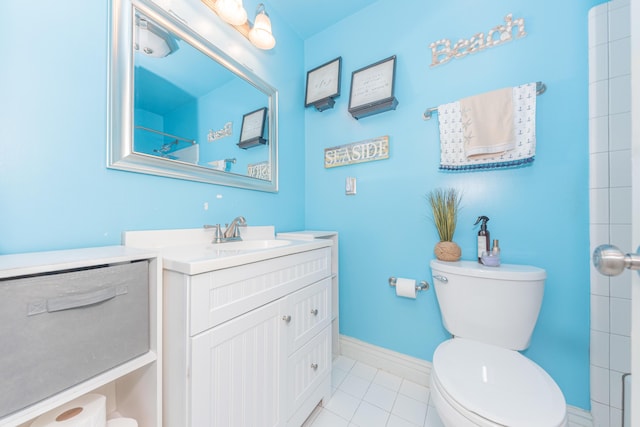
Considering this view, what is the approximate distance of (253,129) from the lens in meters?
1.41

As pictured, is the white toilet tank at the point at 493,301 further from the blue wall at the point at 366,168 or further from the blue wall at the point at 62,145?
the blue wall at the point at 62,145

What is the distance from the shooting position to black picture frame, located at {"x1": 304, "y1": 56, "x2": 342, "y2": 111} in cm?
162

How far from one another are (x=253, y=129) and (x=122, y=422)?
136 cm

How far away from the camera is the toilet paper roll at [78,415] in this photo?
557mm

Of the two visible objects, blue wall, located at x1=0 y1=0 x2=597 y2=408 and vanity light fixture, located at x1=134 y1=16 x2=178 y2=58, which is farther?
vanity light fixture, located at x1=134 y1=16 x2=178 y2=58

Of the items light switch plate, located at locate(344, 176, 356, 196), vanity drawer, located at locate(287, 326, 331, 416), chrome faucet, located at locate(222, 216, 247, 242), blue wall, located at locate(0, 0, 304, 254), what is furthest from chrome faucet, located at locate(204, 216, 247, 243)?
light switch plate, located at locate(344, 176, 356, 196)

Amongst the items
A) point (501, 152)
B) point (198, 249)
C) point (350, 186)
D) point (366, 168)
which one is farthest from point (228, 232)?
point (501, 152)

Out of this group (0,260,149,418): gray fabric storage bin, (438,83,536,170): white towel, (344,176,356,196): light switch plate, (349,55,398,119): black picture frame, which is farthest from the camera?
(344,176,356,196): light switch plate

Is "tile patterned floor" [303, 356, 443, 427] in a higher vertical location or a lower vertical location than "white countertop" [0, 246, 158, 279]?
lower

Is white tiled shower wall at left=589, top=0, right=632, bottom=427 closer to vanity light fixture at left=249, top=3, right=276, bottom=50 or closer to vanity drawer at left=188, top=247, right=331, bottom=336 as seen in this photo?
vanity drawer at left=188, top=247, right=331, bottom=336

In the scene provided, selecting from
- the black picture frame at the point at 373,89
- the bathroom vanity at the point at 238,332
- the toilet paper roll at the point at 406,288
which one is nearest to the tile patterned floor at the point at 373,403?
the bathroom vanity at the point at 238,332

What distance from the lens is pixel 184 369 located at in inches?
24.7

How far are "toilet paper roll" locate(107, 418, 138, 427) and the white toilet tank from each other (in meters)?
1.24

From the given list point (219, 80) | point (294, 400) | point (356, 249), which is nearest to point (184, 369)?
point (294, 400)
